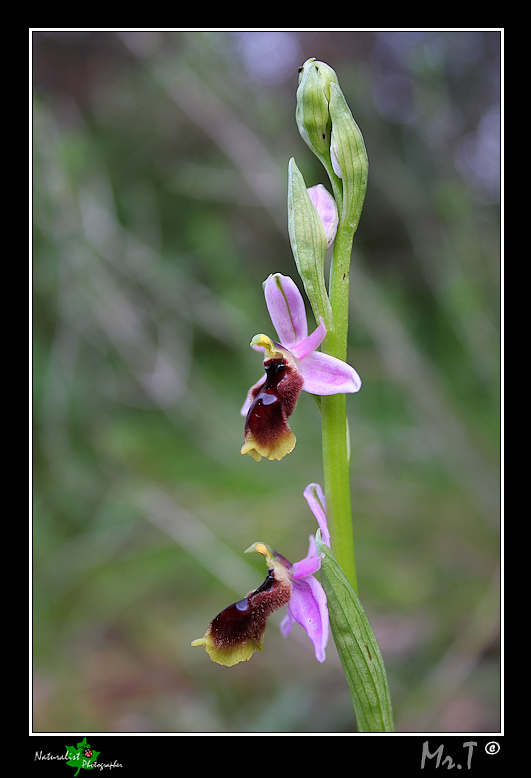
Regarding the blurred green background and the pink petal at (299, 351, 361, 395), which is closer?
the pink petal at (299, 351, 361, 395)

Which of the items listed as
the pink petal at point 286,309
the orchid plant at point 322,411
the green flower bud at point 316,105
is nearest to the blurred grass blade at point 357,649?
the orchid plant at point 322,411

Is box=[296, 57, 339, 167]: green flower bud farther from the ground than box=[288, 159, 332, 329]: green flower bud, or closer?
farther from the ground

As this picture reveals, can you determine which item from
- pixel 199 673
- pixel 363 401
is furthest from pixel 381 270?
pixel 199 673

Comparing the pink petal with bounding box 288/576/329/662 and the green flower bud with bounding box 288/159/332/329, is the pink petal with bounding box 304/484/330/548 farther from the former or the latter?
the green flower bud with bounding box 288/159/332/329

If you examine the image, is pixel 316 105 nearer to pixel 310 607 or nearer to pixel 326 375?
pixel 326 375

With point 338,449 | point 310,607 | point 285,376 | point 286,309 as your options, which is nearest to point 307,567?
point 310,607

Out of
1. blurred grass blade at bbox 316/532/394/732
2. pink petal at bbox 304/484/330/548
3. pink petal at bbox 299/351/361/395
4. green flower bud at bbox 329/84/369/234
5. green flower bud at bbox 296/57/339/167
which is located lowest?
blurred grass blade at bbox 316/532/394/732

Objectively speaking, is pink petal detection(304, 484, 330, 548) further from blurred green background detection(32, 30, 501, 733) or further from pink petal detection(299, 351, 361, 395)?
blurred green background detection(32, 30, 501, 733)

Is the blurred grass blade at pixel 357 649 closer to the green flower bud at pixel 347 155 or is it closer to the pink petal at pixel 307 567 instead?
the pink petal at pixel 307 567

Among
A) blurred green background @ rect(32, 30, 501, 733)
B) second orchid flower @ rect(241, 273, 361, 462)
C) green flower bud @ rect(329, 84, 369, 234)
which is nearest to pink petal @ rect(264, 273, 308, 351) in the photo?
second orchid flower @ rect(241, 273, 361, 462)
